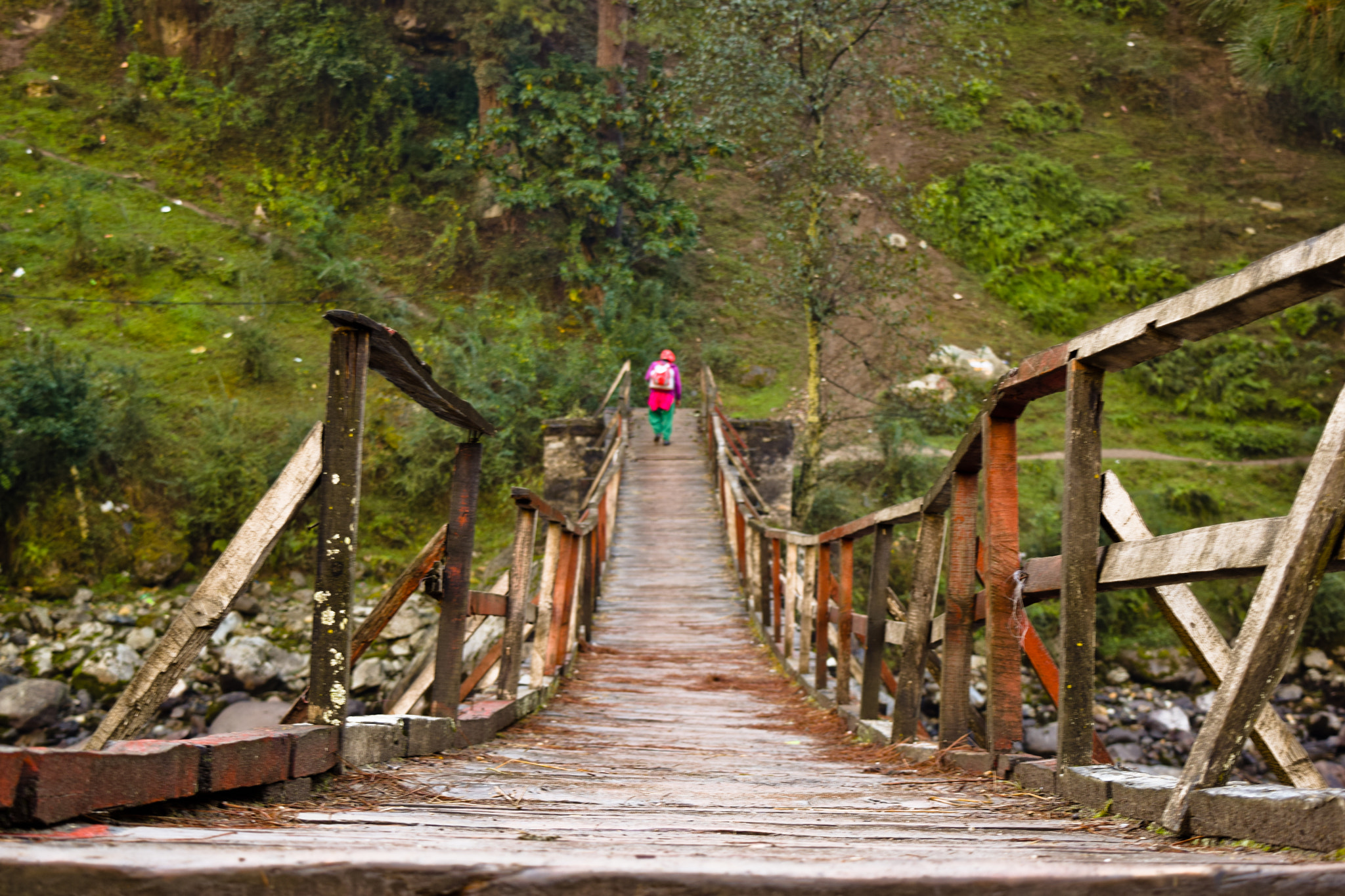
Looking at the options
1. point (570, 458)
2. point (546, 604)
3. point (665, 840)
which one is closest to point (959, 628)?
point (665, 840)

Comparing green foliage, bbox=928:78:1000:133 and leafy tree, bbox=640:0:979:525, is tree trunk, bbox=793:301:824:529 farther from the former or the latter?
green foliage, bbox=928:78:1000:133

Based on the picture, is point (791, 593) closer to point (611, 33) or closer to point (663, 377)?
point (663, 377)

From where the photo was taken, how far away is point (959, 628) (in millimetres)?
3266

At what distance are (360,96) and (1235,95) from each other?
23.7 m

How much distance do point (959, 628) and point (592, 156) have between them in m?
16.0

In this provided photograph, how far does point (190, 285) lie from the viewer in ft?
63.0

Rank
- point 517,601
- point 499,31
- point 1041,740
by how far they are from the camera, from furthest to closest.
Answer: point 499,31 → point 1041,740 → point 517,601

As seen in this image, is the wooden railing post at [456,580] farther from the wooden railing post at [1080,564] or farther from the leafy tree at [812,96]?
the leafy tree at [812,96]

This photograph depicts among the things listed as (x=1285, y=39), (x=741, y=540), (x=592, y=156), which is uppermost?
(x=592, y=156)

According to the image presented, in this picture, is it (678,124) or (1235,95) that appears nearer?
(678,124)

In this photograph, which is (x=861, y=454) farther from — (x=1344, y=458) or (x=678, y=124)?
(x=1344, y=458)

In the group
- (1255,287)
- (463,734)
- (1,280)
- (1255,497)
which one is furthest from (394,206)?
(1255,287)

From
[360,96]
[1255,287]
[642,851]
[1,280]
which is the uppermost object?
[360,96]

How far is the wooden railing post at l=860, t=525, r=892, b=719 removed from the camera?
4441 millimetres
